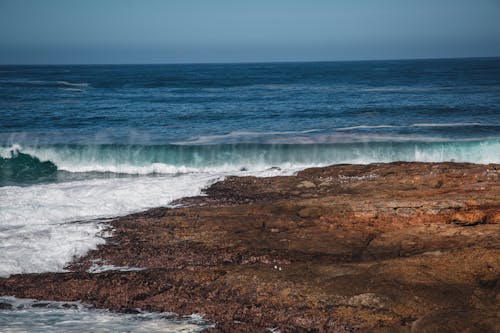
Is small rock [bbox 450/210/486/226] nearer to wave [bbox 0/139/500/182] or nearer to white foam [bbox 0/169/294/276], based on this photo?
white foam [bbox 0/169/294/276]

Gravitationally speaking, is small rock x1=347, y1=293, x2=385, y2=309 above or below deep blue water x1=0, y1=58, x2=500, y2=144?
below

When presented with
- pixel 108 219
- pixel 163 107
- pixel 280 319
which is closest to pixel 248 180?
pixel 108 219

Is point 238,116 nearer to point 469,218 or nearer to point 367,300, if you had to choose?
point 469,218

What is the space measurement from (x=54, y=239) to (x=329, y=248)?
4981mm

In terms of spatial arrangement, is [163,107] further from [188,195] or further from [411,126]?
[188,195]

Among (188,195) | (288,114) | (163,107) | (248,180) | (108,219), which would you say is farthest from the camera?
(163,107)

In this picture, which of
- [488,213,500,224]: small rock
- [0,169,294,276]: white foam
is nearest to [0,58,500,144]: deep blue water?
[0,169,294,276]: white foam

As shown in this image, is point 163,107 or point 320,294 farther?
point 163,107

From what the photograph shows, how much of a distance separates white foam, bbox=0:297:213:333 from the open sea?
26 mm

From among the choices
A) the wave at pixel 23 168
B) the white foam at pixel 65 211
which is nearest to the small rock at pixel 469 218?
the white foam at pixel 65 211

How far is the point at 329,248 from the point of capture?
8711mm

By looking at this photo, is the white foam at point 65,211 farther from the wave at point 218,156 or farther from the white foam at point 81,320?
the wave at point 218,156

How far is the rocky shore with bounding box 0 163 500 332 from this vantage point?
256 inches

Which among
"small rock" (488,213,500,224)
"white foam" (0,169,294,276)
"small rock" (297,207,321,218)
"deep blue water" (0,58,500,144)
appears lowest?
"white foam" (0,169,294,276)
